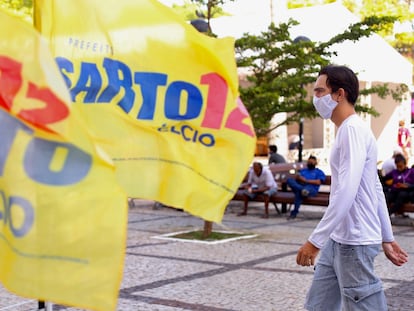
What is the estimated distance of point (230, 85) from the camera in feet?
19.1

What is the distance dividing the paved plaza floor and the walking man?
9.73 ft

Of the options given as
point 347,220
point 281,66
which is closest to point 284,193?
point 281,66

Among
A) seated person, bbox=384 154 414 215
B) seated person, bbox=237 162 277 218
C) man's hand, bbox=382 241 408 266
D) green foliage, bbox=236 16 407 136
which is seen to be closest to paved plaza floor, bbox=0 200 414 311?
seated person, bbox=384 154 414 215

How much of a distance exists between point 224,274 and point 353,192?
539cm

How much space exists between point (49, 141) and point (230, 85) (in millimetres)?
2120

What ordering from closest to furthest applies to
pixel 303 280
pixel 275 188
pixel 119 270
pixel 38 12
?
pixel 119 270 → pixel 38 12 → pixel 303 280 → pixel 275 188

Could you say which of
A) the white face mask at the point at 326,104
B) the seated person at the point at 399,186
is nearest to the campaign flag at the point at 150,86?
the white face mask at the point at 326,104

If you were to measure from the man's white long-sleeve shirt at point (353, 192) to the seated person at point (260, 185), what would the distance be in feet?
39.7

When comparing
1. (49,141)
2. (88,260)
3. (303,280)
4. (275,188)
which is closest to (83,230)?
(88,260)

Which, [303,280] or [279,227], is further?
[279,227]

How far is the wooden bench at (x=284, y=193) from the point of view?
16391 mm

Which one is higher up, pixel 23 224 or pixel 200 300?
pixel 23 224

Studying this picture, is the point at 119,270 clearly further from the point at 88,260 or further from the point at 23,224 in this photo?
the point at 23,224

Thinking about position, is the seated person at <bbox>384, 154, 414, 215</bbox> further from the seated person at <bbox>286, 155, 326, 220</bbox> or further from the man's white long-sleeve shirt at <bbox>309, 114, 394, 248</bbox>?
the man's white long-sleeve shirt at <bbox>309, 114, 394, 248</bbox>
